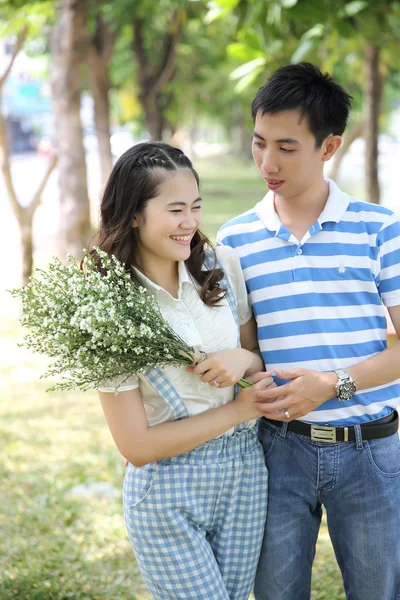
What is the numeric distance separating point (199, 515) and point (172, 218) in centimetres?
87

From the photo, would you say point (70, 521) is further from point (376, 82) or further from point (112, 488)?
point (376, 82)

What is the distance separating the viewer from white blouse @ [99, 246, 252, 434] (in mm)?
2191

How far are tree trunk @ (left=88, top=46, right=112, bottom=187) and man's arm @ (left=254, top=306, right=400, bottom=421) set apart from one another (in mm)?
10407

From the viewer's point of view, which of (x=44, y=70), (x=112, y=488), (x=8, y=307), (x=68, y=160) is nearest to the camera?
(x=112, y=488)

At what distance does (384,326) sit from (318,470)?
50 centimetres

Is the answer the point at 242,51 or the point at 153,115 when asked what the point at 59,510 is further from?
the point at 153,115

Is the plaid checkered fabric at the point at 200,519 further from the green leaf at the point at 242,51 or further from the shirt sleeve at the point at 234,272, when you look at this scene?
the green leaf at the point at 242,51

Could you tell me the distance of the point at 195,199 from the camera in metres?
2.20

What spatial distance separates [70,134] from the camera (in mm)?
8164

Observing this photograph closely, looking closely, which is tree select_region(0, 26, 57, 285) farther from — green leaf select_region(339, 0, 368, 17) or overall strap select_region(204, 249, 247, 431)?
overall strap select_region(204, 249, 247, 431)

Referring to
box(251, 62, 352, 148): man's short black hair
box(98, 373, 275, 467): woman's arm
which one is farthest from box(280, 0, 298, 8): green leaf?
box(98, 373, 275, 467): woman's arm

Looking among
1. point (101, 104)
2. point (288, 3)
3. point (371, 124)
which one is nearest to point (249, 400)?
point (288, 3)

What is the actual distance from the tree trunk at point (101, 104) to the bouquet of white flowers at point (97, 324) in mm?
10446

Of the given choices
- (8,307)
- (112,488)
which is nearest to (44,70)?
(8,307)
